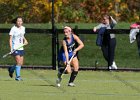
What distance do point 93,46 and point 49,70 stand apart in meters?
2.78

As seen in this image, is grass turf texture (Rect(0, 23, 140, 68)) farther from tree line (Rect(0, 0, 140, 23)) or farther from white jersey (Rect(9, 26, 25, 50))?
white jersey (Rect(9, 26, 25, 50))

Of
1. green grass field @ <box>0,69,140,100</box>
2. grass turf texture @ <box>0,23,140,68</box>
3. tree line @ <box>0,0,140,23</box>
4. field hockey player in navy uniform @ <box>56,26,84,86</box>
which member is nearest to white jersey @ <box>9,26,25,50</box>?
green grass field @ <box>0,69,140,100</box>

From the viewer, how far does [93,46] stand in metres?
24.6

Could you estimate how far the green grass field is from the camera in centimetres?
1460

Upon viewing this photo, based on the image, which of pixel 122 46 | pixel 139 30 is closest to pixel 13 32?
pixel 139 30

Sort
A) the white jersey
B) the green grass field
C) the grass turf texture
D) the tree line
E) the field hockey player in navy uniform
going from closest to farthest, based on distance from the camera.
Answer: the green grass field < the field hockey player in navy uniform < the white jersey < the grass turf texture < the tree line

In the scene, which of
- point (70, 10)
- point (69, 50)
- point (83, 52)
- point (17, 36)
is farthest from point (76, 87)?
point (70, 10)

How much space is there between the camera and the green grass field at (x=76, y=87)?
47.9 feet

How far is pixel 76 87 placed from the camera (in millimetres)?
16672

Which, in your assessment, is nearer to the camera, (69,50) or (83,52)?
(69,50)

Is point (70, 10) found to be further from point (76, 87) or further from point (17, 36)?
point (76, 87)

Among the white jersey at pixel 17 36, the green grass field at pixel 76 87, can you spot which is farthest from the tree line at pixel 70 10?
the white jersey at pixel 17 36

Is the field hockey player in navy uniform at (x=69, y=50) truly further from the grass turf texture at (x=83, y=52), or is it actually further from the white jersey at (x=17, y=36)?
the grass turf texture at (x=83, y=52)

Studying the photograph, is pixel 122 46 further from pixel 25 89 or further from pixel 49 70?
pixel 25 89
